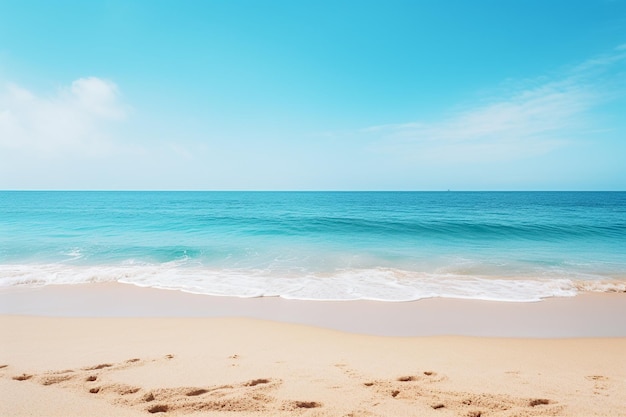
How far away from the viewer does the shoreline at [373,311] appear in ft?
19.0

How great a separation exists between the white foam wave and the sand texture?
8.32 ft

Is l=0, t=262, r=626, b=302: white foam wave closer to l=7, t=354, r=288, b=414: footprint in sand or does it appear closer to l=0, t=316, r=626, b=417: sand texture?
l=0, t=316, r=626, b=417: sand texture

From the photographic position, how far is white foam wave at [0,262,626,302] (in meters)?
7.98

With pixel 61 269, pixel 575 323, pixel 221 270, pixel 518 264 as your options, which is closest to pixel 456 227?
pixel 518 264

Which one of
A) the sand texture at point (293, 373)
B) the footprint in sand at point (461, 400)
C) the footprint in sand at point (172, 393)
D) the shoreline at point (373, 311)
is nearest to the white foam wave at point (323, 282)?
the shoreline at point (373, 311)

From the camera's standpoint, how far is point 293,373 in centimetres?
378

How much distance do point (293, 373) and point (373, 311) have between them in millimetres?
3405

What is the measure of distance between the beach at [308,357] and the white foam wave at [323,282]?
650 mm

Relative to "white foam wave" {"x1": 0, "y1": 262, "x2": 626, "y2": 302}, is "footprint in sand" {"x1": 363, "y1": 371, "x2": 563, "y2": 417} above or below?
above

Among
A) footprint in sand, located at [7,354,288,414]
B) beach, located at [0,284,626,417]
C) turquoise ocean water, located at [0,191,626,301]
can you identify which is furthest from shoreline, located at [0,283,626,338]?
footprint in sand, located at [7,354,288,414]

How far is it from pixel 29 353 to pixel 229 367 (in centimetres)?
327

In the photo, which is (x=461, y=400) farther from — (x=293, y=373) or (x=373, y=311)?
(x=373, y=311)

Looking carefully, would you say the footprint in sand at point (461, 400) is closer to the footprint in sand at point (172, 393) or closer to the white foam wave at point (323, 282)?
the footprint in sand at point (172, 393)

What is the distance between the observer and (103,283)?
353 inches
